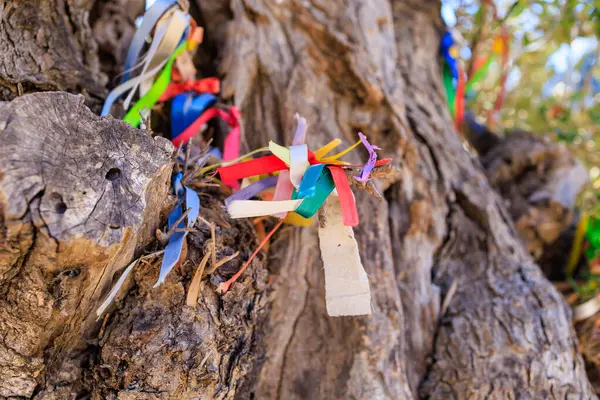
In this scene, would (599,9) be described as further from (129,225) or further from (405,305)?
(129,225)

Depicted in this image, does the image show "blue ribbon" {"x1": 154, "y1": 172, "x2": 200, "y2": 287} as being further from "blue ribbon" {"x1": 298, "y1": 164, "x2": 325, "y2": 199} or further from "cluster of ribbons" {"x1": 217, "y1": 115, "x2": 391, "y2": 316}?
"blue ribbon" {"x1": 298, "y1": 164, "x2": 325, "y2": 199}

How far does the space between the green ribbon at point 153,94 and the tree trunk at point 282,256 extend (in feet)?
0.58

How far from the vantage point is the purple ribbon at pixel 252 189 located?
3.53 ft

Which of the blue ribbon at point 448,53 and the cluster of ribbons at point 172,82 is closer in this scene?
the cluster of ribbons at point 172,82

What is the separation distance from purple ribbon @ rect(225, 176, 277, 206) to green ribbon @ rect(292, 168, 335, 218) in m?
0.12

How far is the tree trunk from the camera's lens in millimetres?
760

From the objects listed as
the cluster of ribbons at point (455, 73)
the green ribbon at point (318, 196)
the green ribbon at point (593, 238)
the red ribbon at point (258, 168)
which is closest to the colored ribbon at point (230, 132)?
the red ribbon at point (258, 168)

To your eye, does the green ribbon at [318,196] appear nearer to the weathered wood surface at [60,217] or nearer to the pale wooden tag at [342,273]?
the pale wooden tag at [342,273]

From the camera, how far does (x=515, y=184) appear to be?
81.3 inches

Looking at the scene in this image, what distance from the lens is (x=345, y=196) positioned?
952 millimetres

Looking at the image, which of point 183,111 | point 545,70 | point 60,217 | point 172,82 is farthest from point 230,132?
point 545,70

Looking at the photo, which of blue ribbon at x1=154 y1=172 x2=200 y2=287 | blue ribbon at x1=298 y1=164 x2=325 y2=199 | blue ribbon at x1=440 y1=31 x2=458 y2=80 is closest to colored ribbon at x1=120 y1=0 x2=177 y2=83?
blue ribbon at x1=154 y1=172 x2=200 y2=287

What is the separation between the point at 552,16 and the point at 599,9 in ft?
1.19

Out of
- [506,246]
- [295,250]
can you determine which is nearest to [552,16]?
[506,246]
